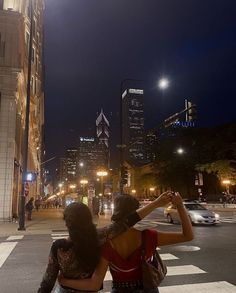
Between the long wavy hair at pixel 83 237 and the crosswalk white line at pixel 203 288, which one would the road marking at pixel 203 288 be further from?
the long wavy hair at pixel 83 237

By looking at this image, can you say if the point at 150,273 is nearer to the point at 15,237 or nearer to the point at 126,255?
the point at 126,255

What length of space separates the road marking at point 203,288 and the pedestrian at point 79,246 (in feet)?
15.5

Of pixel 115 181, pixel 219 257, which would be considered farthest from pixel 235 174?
pixel 115 181

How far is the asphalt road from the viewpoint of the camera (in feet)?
25.2

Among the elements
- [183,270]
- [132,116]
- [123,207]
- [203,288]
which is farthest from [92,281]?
[132,116]

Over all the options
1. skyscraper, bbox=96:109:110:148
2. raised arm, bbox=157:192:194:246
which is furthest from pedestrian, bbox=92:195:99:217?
skyscraper, bbox=96:109:110:148

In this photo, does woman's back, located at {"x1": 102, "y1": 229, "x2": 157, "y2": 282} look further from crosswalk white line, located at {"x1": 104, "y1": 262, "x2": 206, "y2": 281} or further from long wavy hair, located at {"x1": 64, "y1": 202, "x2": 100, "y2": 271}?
crosswalk white line, located at {"x1": 104, "y1": 262, "x2": 206, "y2": 281}

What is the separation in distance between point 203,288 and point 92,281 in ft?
16.8

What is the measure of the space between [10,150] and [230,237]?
16.3 metres

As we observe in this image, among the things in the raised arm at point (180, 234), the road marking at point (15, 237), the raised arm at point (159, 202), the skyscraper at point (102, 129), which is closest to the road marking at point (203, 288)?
the raised arm at point (180, 234)

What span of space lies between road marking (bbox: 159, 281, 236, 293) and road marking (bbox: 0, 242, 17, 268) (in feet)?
17.1

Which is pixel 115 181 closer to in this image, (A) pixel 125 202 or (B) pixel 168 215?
(B) pixel 168 215

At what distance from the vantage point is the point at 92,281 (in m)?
3.02

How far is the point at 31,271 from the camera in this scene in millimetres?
9406
